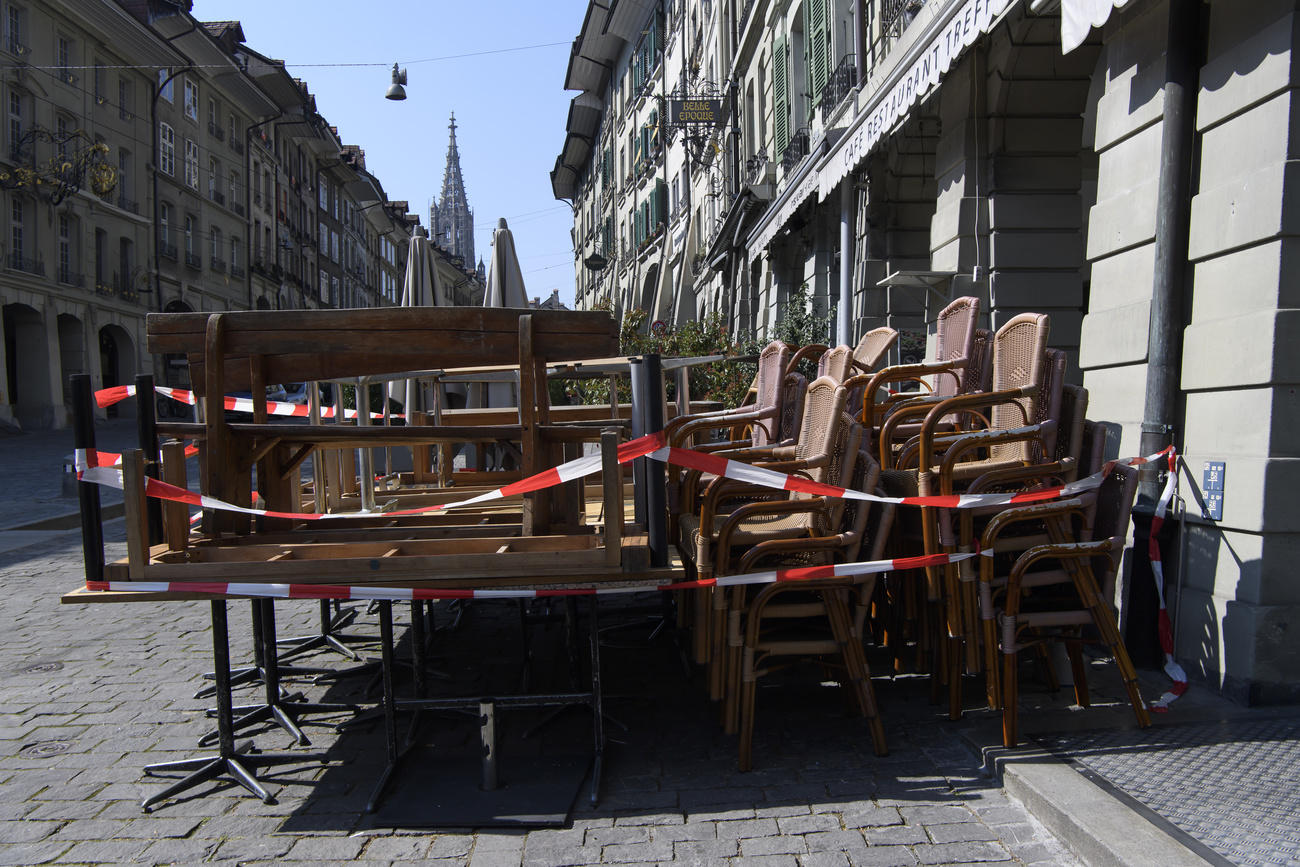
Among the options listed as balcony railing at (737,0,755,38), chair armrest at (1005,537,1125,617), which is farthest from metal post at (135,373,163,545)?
balcony railing at (737,0,755,38)

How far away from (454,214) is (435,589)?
164077mm

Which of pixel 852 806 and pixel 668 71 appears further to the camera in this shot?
pixel 668 71

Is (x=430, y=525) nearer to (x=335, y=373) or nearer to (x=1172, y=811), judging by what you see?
(x=335, y=373)

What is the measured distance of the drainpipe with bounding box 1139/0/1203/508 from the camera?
4.86 meters

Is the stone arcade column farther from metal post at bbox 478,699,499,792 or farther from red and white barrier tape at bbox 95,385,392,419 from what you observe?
red and white barrier tape at bbox 95,385,392,419

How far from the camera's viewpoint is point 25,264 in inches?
1183

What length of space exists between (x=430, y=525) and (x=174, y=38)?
1467 inches

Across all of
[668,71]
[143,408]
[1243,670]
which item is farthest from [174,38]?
[1243,670]

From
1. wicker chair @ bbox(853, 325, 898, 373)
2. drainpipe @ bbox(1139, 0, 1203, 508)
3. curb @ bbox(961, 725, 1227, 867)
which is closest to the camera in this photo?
curb @ bbox(961, 725, 1227, 867)

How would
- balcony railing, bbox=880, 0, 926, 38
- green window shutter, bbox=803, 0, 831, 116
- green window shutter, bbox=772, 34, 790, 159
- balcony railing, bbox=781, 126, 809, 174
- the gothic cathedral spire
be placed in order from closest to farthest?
balcony railing, bbox=880, 0, 926, 38 < green window shutter, bbox=803, 0, 831, 116 < balcony railing, bbox=781, 126, 809, 174 < green window shutter, bbox=772, 34, 790, 159 < the gothic cathedral spire

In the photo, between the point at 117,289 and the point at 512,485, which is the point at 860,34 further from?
the point at 117,289

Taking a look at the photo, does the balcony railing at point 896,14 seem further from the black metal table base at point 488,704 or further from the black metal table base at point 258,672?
the black metal table base at point 488,704

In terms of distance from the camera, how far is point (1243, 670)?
4293 millimetres

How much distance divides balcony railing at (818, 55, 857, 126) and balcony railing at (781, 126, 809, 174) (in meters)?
1.48
